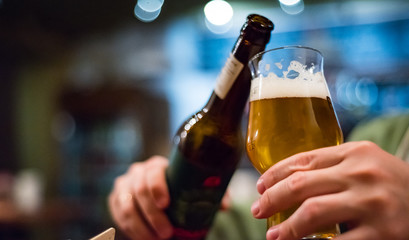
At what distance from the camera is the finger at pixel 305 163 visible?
48 centimetres

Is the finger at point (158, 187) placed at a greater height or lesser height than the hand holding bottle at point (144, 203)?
greater

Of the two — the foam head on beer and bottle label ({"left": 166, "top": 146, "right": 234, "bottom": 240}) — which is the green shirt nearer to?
bottle label ({"left": 166, "top": 146, "right": 234, "bottom": 240})

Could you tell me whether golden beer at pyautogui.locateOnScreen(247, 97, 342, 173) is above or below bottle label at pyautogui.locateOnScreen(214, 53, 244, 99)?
below

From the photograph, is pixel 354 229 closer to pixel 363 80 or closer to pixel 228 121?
pixel 228 121

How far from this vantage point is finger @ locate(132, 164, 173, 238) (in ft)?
2.58

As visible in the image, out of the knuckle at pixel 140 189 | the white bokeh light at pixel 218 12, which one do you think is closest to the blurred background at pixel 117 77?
the white bokeh light at pixel 218 12

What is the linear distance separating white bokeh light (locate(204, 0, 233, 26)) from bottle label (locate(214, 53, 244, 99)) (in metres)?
2.86

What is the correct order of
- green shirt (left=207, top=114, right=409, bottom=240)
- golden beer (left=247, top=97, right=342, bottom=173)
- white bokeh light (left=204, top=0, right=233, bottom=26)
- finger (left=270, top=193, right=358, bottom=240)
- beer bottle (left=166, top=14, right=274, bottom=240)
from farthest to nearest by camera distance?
1. white bokeh light (left=204, top=0, right=233, bottom=26)
2. green shirt (left=207, top=114, right=409, bottom=240)
3. beer bottle (left=166, top=14, right=274, bottom=240)
4. golden beer (left=247, top=97, right=342, bottom=173)
5. finger (left=270, top=193, right=358, bottom=240)

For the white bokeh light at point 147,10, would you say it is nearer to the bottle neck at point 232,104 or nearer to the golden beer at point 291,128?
the bottle neck at point 232,104

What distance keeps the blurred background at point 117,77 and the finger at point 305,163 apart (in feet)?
9.16

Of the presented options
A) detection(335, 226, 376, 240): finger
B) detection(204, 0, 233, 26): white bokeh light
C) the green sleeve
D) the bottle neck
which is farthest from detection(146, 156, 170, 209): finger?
detection(204, 0, 233, 26): white bokeh light

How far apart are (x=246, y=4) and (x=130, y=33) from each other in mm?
1434

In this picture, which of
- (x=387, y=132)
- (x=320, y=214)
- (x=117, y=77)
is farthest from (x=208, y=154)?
(x=117, y=77)

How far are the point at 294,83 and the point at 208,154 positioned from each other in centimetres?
26
